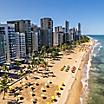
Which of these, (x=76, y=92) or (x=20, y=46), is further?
(x=20, y=46)

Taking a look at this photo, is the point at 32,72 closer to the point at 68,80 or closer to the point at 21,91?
the point at 68,80

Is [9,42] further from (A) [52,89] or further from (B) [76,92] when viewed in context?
(B) [76,92]

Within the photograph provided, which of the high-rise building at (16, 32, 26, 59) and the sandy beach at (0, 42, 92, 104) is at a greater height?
the high-rise building at (16, 32, 26, 59)

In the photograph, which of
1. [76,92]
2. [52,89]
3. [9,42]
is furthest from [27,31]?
[76,92]

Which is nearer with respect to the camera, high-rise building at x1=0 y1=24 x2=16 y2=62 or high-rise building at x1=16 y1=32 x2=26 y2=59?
high-rise building at x1=0 y1=24 x2=16 y2=62

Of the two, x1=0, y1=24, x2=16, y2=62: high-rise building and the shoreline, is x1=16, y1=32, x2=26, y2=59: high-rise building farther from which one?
the shoreline

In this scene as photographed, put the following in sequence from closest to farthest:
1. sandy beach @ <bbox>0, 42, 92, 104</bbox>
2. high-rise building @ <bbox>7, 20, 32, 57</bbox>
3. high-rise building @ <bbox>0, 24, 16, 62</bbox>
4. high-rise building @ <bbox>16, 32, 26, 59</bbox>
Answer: sandy beach @ <bbox>0, 42, 92, 104</bbox> < high-rise building @ <bbox>0, 24, 16, 62</bbox> < high-rise building @ <bbox>16, 32, 26, 59</bbox> < high-rise building @ <bbox>7, 20, 32, 57</bbox>

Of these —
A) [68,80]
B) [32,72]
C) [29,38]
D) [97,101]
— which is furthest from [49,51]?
[97,101]

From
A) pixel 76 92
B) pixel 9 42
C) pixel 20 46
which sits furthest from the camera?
pixel 20 46

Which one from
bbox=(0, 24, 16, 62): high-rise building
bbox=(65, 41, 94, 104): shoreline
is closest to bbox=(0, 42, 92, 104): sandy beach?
bbox=(65, 41, 94, 104): shoreline
